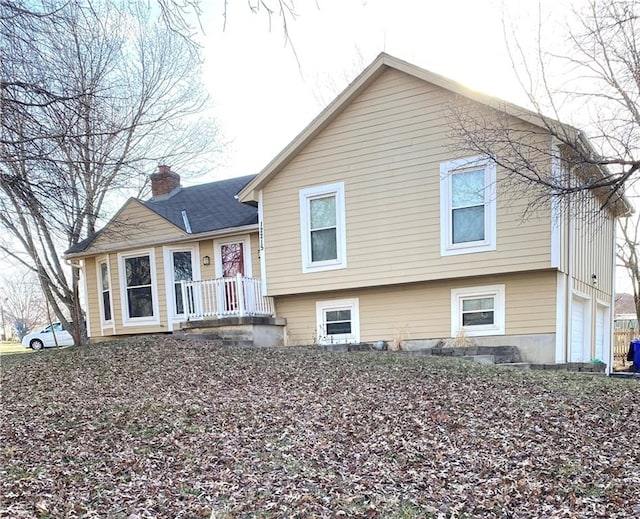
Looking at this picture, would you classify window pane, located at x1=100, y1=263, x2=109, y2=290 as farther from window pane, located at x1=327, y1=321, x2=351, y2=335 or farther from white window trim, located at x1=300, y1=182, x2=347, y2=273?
window pane, located at x1=327, y1=321, x2=351, y2=335

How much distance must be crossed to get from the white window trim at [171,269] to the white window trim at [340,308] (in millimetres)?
3384

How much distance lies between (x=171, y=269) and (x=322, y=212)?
168 inches

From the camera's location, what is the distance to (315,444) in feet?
11.9

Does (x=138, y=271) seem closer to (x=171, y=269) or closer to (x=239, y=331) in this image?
(x=171, y=269)

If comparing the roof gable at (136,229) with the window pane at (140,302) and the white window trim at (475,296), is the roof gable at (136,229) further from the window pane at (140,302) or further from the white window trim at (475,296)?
the white window trim at (475,296)

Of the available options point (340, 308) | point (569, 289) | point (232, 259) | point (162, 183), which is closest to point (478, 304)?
point (569, 289)

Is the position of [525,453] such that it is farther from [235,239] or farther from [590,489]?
[235,239]

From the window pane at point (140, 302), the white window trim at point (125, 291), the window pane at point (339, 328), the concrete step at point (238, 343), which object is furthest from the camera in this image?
the window pane at point (140, 302)

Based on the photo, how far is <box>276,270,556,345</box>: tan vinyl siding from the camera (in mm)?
7652

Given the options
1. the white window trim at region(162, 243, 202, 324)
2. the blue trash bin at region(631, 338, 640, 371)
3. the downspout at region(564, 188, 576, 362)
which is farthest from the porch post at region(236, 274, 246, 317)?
the blue trash bin at region(631, 338, 640, 371)

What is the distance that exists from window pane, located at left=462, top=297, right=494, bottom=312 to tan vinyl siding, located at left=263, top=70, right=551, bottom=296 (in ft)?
2.01

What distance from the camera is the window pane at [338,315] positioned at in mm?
9164

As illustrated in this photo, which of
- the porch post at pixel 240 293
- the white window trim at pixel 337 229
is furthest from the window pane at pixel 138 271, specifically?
the white window trim at pixel 337 229

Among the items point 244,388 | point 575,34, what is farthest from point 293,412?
point 575,34
